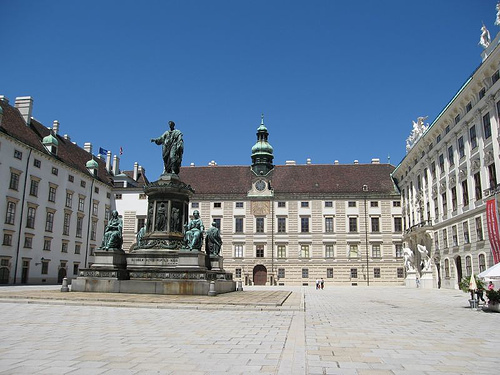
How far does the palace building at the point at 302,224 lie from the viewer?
5803cm

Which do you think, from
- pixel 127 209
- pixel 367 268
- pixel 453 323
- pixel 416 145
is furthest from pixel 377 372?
pixel 127 209

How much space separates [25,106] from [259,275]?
35.6 meters

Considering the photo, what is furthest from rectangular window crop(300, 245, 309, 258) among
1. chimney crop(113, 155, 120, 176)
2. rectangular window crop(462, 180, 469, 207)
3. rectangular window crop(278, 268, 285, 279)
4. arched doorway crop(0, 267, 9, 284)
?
arched doorway crop(0, 267, 9, 284)

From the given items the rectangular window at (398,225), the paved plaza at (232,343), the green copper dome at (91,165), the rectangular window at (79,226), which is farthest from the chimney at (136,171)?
the paved plaza at (232,343)

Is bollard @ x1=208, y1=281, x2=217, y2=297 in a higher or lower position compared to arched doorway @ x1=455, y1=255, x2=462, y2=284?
lower

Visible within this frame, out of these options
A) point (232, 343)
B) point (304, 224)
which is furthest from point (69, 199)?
point (232, 343)

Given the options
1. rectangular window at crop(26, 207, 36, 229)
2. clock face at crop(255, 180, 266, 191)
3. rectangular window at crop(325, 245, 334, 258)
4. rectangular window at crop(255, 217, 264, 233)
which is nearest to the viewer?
rectangular window at crop(26, 207, 36, 229)

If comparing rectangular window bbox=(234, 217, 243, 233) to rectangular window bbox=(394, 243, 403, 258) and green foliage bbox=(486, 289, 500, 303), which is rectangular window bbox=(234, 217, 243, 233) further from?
green foliage bbox=(486, 289, 500, 303)

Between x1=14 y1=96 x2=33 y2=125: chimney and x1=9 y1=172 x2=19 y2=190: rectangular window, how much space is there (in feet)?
28.9

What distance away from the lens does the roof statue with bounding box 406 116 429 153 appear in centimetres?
5041

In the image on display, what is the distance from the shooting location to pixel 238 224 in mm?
60812

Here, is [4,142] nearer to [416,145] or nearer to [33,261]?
[33,261]

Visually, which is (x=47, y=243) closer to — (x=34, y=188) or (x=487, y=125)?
(x=34, y=188)

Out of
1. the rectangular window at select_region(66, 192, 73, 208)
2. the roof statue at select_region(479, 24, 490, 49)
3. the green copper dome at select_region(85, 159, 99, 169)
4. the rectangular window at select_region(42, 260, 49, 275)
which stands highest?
the roof statue at select_region(479, 24, 490, 49)
